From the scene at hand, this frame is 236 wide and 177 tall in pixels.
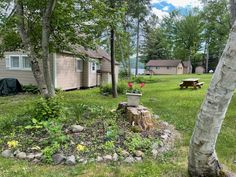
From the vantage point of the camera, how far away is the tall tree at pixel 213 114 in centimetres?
266

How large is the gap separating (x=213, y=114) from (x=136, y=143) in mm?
2007

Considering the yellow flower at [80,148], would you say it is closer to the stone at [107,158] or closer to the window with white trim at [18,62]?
the stone at [107,158]

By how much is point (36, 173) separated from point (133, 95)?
10.1 feet

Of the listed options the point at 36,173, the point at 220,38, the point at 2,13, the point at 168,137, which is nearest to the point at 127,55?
the point at 220,38

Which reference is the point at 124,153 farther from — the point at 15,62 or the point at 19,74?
the point at 15,62

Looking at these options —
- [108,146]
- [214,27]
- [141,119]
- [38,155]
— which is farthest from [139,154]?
[214,27]

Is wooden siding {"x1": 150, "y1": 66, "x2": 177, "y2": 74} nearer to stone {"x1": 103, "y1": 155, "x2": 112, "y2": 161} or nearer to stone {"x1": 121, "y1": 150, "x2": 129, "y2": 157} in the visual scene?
stone {"x1": 121, "y1": 150, "x2": 129, "y2": 157}

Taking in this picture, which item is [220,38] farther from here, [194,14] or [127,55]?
[127,55]

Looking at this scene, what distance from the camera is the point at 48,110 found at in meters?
5.55

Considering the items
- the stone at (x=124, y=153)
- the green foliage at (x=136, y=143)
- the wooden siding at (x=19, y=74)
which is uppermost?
the wooden siding at (x=19, y=74)

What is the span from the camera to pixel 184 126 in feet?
21.6

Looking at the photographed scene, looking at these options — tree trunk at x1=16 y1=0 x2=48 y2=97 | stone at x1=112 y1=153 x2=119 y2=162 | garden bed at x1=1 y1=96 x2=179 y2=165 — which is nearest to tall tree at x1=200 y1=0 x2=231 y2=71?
tree trunk at x1=16 y1=0 x2=48 y2=97

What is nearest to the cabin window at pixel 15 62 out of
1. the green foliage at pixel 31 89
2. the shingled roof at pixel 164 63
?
the green foliage at pixel 31 89

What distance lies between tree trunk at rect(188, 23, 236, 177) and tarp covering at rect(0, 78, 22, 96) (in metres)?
11.8
